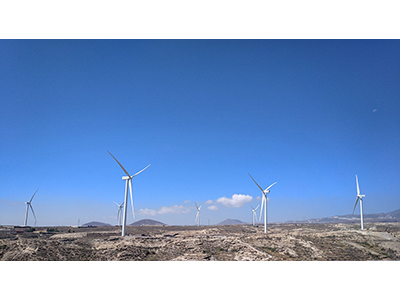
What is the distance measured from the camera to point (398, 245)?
132 ft

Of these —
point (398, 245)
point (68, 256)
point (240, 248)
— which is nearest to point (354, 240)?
point (398, 245)

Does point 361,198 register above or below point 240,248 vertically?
above
